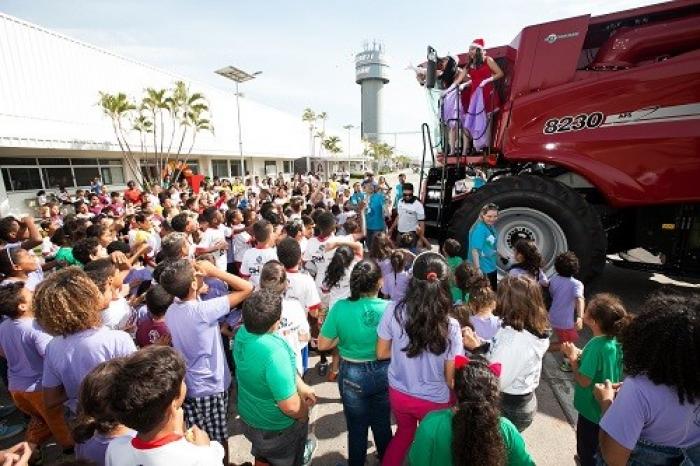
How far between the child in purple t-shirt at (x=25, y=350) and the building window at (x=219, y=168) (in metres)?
27.3

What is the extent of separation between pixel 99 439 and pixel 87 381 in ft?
1.50

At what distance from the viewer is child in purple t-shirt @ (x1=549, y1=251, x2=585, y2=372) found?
3252mm

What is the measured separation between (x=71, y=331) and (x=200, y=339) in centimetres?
69

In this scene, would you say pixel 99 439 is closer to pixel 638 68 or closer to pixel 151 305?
pixel 151 305

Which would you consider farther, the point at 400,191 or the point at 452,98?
the point at 400,191

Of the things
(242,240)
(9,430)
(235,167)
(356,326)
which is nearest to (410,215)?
(242,240)

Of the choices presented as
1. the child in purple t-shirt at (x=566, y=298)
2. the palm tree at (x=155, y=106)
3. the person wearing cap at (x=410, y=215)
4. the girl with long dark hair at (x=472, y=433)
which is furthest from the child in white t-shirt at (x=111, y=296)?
the palm tree at (x=155, y=106)

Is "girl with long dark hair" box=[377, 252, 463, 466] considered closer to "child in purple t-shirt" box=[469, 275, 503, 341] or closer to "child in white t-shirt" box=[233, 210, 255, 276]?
"child in purple t-shirt" box=[469, 275, 503, 341]

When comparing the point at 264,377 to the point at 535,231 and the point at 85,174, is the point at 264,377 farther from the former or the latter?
the point at 85,174

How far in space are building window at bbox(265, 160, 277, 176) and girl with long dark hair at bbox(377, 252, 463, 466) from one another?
36.7m

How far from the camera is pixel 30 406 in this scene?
2.66 metres

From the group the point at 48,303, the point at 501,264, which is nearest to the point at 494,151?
the point at 501,264

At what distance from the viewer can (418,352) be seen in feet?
6.63

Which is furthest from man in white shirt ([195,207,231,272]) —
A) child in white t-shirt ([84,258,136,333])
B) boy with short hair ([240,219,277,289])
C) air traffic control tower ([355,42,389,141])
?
air traffic control tower ([355,42,389,141])
